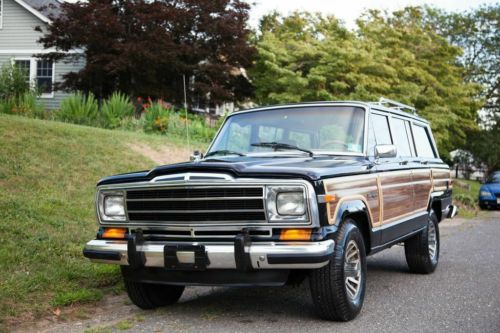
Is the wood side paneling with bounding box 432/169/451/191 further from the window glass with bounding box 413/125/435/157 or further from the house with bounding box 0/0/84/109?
the house with bounding box 0/0/84/109

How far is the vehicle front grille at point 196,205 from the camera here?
503cm

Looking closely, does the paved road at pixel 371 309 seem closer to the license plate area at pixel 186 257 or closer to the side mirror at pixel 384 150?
the license plate area at pixel 186 257

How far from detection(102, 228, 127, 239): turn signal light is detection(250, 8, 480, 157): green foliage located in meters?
15.9

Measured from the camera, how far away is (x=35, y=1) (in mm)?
32688

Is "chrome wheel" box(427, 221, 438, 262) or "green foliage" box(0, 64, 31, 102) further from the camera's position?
"green foliage" box(0, 64, 31, 102)

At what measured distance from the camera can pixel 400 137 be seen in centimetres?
764

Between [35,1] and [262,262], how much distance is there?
31.2 metres

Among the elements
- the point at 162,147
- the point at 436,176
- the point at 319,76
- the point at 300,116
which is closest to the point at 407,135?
the point at 436,176

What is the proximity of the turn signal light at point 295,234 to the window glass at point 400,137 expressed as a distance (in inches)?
111

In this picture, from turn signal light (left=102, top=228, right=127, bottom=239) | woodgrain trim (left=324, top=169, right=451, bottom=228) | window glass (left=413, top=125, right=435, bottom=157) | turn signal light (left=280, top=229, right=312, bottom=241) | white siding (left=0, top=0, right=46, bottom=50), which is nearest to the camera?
turn signal light (left=280, top=229, right=312, bottom=241)

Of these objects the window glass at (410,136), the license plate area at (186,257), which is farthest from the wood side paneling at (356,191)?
the window glass at (410,136)

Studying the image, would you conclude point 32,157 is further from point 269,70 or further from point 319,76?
point 269,70

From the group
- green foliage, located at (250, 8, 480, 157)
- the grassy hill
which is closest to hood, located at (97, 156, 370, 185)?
the grassy hill

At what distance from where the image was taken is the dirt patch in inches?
582
